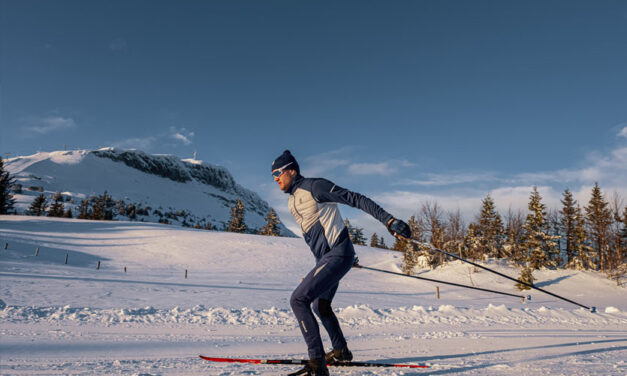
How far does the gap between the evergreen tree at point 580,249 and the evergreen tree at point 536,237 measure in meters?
2.34

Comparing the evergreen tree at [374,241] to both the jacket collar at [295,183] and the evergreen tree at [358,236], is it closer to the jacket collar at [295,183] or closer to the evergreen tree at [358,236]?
the evergreen tree at [358,236]

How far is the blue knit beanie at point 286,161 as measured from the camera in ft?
11.5

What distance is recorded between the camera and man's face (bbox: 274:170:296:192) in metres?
3.50

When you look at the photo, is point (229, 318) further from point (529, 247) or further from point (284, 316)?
point (529, 247)

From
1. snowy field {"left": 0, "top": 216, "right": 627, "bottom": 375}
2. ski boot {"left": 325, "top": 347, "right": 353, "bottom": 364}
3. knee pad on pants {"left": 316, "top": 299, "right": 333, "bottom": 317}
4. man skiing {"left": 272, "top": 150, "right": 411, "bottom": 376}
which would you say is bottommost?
snowy field {"left": 0, "top": 216, "right": 627, "bottom": 375}

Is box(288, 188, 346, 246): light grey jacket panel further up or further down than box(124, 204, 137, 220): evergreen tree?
further down

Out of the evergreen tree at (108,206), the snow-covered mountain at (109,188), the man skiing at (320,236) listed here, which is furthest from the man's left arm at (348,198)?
the snow-covered mountain at (109,188)

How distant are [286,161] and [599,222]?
45.6 meters

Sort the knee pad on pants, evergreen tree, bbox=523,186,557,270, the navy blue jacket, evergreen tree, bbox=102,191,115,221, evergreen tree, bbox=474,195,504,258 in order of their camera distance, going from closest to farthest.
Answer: the navy blue jacket < the knee pad on pants < evergreen tree, bbox=523,186,557,270 < evergreen tree, bbox=474,195,504,258 < evergreen tree, bbox=102,191,115,221

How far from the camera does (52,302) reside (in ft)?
29.3

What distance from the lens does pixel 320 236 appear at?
11.1 ft

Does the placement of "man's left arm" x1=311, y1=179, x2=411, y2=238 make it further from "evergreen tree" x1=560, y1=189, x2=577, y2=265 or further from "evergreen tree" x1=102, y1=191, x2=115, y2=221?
"evergreen tree" x1=102, y1=191, x2=115, y2=221

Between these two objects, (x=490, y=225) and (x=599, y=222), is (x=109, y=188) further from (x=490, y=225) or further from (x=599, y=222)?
(x=599, y=222)

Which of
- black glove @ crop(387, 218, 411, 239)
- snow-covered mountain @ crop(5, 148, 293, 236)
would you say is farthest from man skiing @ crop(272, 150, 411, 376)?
Result: snow-covered mountain @ crop(5, 148, 293, 236)
